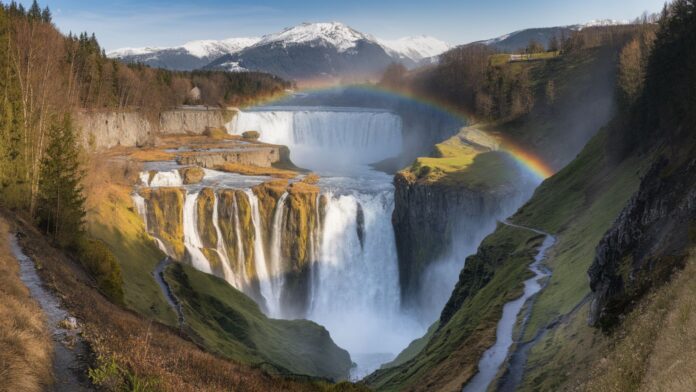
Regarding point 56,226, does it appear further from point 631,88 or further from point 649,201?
point 631,88

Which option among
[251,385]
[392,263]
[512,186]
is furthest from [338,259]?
[251,385]

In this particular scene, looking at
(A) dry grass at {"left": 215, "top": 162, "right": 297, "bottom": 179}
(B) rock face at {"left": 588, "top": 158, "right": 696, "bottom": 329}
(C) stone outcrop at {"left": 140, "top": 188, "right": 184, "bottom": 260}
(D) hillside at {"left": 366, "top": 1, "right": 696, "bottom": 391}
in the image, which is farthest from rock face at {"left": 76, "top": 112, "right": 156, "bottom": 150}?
(B) rock face at {"left": 588, "top": 158, "right": 696, "bottom": 329}

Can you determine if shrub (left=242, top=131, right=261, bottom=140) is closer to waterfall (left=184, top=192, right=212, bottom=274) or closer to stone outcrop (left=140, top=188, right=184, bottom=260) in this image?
waterfall (left=184, top=192, right=212, bottom=274)

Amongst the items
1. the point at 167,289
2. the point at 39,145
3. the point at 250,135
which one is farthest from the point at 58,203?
the point at 250,135

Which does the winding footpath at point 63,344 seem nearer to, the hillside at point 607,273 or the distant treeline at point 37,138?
the hillside at point 607,273

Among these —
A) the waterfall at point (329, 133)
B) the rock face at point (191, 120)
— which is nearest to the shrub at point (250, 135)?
the waterfall at point (329, 133)
